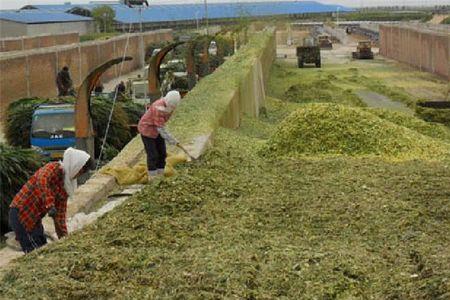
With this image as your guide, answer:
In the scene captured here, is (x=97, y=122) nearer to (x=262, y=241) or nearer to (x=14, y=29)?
(x=262, y=241)

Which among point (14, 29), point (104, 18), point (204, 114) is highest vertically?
point (104, 18)

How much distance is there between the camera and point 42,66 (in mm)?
38375

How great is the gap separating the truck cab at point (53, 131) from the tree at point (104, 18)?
64.9m

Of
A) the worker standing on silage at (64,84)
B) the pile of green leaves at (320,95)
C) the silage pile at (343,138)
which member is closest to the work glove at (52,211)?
the silage pile at (343,138)

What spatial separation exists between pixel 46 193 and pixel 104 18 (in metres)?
76.7

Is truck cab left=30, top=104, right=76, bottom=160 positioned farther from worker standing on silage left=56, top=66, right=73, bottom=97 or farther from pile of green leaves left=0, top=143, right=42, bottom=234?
worker standing on silage left=56, top=66, right=73, bottom=97

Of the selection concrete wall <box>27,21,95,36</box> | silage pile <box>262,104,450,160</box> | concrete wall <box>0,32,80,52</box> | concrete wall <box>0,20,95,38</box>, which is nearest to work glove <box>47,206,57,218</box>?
silage pile <box>262,104,450,160</box>

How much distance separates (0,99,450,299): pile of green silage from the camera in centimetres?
627

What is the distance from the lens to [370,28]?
10212 cm

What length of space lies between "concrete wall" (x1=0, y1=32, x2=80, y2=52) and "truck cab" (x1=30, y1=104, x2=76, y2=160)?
93.9 ft

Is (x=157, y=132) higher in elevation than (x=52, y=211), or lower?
higher

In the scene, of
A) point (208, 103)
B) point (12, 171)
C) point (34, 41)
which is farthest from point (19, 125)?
point (34, 41)

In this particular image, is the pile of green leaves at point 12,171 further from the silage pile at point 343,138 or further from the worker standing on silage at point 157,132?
the silage pile at point 343,138

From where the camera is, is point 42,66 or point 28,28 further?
point 28,28
